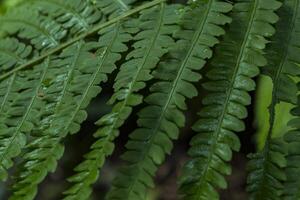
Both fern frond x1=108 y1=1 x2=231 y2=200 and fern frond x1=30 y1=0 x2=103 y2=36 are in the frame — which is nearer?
fern frond x1=108 y1=1 x2=231 y2=200

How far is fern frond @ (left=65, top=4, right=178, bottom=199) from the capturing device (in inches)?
42.9

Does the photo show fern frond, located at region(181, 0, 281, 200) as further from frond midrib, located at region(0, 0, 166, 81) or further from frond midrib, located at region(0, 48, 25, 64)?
frond midrib, located at region(0, 48, 25, 64)

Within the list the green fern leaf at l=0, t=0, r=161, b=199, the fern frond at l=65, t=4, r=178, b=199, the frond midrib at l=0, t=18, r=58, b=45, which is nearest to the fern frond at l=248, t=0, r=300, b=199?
the fern frond at l=65, t=4, r=178, b=199

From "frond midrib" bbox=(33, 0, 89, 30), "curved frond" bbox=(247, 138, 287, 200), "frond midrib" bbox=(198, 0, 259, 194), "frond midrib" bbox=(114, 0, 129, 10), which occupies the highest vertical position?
"frond midrib" bbox=(114, 0, 129, 10)

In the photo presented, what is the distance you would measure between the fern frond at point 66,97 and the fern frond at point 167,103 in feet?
0.49

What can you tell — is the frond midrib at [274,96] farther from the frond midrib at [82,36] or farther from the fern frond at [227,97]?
the frond midrib at [82,36]

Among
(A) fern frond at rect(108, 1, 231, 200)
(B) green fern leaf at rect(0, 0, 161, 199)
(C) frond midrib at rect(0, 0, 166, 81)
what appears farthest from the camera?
(C) frond midrib at rect(0, 0, 166, 81)

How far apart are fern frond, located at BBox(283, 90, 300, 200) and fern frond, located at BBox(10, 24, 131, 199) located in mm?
447

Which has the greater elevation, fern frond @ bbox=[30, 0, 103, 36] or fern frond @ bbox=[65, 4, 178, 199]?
fern frond @ bbox=[30, 0, 103, 36]

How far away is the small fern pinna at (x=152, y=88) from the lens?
1.08 metres

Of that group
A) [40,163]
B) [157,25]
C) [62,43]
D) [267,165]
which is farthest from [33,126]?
[267,165]

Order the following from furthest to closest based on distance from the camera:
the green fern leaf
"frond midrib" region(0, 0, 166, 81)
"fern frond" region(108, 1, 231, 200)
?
"frond midrib" region(0, 0, 166, 81) < the green fern leaf < "fern frond" region(108, 1, 231, 200)

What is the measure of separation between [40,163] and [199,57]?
1.43 feet

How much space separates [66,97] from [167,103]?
256 millimetres
